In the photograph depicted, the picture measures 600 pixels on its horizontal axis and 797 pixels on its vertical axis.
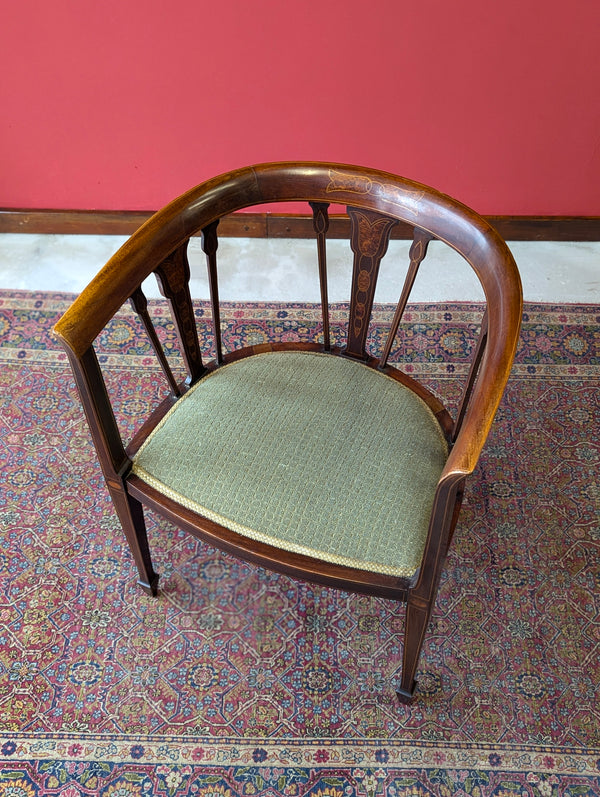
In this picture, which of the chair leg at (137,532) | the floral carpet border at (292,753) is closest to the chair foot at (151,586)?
the chair leg at (137,532)

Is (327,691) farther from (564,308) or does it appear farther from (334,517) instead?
(564,308)

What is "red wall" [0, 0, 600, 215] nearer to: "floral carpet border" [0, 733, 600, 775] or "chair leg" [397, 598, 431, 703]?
"chair leg" [397, 598, 431, 703]

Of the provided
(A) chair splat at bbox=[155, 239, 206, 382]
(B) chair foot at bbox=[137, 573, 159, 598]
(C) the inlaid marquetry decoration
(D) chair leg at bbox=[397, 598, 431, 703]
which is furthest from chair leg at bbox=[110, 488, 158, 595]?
(C) the inlaid marquetry decoration

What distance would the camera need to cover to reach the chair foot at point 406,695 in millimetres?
1224

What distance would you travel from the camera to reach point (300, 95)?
6.15 ft

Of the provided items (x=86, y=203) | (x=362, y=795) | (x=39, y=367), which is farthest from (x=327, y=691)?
(x=86, y=203)

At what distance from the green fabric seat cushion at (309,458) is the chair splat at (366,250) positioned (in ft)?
0.39

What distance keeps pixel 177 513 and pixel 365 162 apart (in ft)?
4.29

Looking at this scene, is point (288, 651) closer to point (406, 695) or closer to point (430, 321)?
point (406, 695)

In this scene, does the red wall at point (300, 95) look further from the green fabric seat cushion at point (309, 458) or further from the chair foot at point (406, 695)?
the chair foot at point (406, 695)

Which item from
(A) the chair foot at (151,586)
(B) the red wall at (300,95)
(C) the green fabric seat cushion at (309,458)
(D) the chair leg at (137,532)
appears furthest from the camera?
(B) the red wall at (300,95)

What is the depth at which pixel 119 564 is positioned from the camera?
1431mm

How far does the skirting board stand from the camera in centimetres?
212

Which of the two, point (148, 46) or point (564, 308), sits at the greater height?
point (148, 46)
